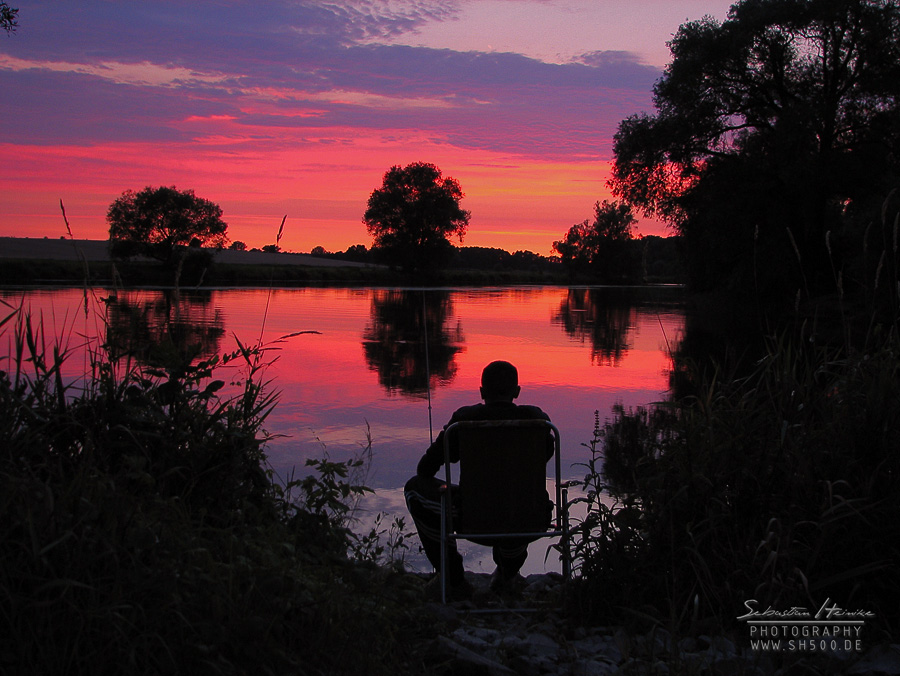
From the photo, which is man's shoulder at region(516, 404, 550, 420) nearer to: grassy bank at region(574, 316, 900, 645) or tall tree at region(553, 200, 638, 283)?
grassy bank at region(574, 316, 900, 645)

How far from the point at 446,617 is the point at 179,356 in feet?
5.58

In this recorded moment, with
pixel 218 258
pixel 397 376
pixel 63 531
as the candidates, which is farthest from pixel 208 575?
pixel 218 258

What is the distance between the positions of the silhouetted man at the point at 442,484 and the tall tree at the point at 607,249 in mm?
110547

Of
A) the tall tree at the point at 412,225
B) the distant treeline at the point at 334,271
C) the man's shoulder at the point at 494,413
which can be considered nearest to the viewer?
the man's shoulder at the point at 494,413

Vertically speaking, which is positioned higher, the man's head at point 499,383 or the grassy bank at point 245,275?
the grassy bank at point 245,275

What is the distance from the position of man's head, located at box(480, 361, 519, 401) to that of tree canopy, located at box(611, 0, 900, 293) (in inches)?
917

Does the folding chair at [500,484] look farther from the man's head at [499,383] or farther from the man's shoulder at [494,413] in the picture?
the man's head at [499,383]

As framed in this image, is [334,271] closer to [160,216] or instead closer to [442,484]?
[160,216]

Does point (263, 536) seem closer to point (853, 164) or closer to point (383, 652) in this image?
point (383, 652)

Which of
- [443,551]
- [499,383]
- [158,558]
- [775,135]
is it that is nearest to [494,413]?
[499,383]

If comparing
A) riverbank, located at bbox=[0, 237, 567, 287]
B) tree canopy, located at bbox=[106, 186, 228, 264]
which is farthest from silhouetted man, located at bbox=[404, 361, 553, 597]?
tree canopy, located at bbox=[106, 186, 228, 264]

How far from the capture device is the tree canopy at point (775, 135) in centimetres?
2555

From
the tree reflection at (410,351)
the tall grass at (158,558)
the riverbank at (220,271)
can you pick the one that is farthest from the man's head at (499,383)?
the riverbank at (220,271)

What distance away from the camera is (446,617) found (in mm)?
3424
